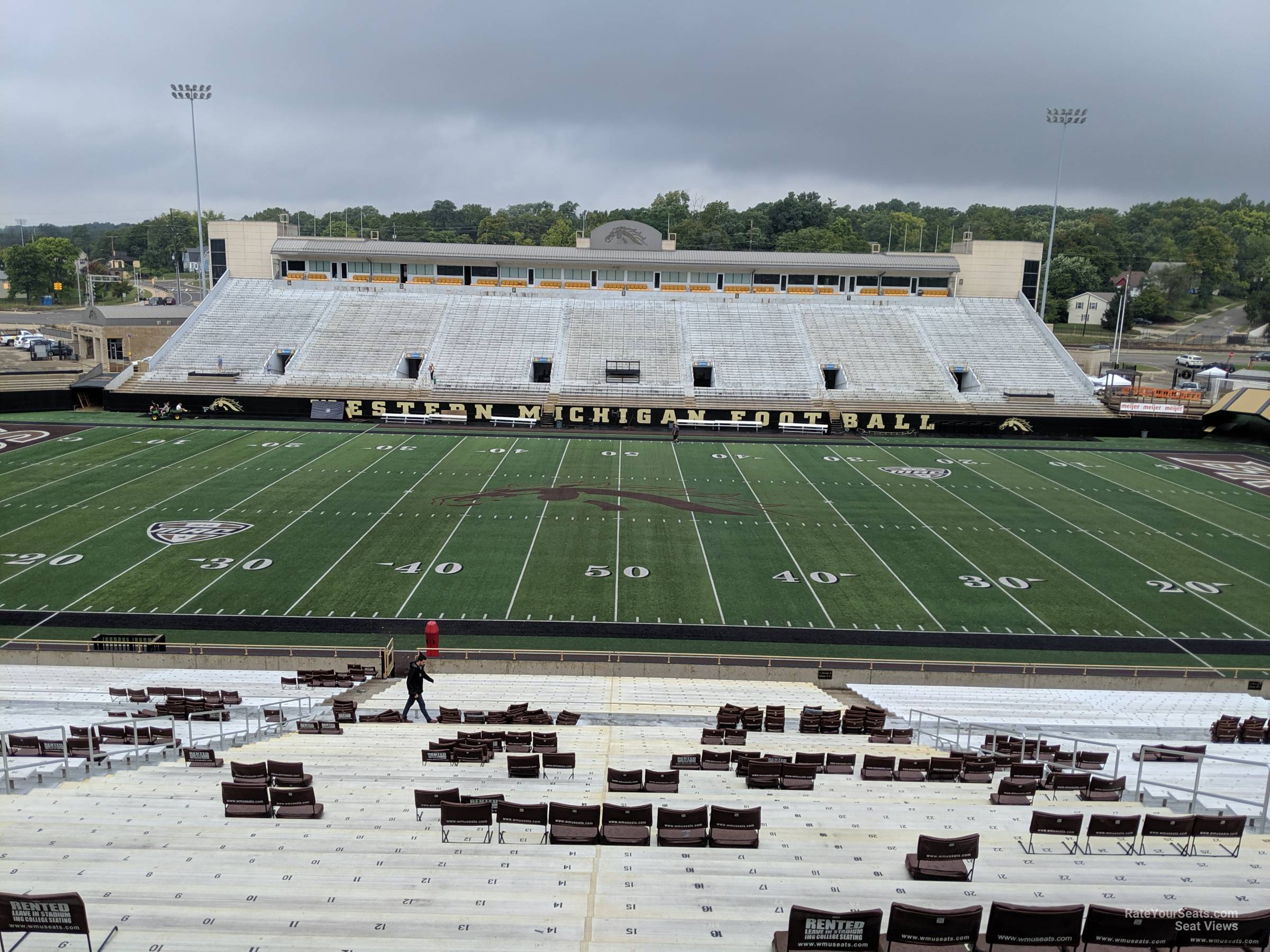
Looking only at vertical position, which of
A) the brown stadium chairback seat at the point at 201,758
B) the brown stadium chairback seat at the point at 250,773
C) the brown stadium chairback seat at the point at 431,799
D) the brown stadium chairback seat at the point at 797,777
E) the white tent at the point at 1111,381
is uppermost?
the white tent at the point at 1111,381

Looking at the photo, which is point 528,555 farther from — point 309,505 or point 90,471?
point 90,471

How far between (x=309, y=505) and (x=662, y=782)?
22045mm

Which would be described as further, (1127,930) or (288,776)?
(288,776)

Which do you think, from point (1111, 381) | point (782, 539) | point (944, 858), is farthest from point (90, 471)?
point (1111, 381)

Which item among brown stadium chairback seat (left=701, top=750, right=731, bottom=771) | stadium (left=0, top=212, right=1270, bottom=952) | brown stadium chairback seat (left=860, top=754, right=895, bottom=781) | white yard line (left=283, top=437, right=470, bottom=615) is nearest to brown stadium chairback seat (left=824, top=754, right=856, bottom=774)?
stadium (left=0, top=212, right=1270, bottom=952)

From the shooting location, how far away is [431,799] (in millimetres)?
8258

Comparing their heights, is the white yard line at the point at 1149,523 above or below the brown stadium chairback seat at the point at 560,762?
below

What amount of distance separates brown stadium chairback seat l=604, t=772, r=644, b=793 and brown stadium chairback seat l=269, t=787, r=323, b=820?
2981 mm

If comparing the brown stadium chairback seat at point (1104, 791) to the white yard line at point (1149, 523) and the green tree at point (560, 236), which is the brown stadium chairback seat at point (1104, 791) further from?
the green tree at point (560, 236)

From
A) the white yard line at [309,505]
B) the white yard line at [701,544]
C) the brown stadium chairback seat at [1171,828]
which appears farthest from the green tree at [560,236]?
the brown stadium chairback seat at [1171,828]

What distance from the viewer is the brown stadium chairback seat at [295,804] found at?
816 cm

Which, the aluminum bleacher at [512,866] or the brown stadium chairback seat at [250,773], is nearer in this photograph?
the aluminum bleacher at [512,866]

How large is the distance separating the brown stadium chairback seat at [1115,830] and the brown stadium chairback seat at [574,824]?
4.33 metres

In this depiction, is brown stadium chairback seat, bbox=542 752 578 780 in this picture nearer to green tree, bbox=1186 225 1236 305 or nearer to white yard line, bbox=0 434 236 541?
white yard line, bbox=0 434 236 541
